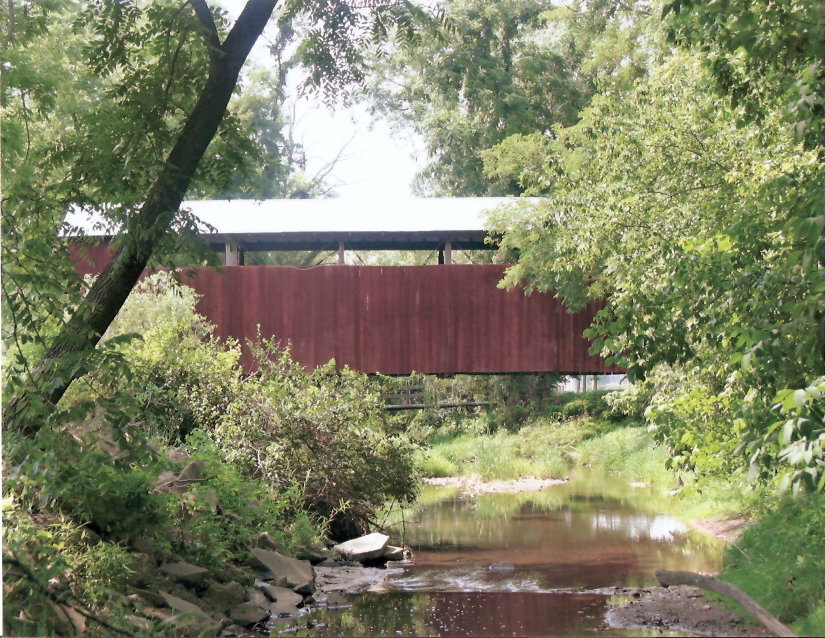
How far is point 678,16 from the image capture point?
17.6ft

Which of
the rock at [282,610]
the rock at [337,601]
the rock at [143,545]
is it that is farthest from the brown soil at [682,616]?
the rock at [143,545]

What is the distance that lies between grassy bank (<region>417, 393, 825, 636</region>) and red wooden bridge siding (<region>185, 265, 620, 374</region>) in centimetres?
153

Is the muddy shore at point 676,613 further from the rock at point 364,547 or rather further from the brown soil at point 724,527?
the rock at point 364,547

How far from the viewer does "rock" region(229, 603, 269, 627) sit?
6.54 m

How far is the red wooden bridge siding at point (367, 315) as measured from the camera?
13.4 meters

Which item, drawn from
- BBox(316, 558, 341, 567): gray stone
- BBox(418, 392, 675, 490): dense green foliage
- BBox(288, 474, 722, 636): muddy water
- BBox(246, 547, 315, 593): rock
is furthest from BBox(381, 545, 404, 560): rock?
BBox(418, 392, 675, 490): dense green foliage

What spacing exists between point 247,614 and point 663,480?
27.0ft

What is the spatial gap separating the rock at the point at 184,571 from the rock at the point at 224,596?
12 centimetres

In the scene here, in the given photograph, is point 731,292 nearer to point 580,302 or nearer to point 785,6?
point 785,6

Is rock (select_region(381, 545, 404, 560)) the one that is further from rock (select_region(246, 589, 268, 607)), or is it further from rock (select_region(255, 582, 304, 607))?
rock (select_region(246, 589, 268, 607))

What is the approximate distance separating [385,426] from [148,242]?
5.11 meters

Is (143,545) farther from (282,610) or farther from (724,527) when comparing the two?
(724,527)

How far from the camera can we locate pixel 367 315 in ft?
44.0

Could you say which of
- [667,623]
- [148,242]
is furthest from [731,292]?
[148,242]
